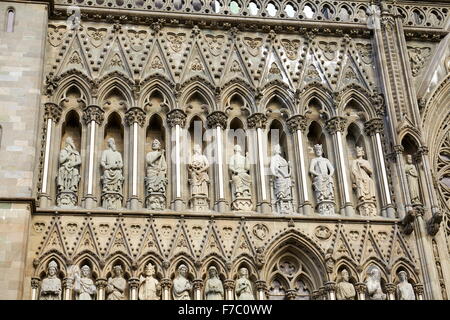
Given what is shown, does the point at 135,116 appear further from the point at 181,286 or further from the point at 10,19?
the point at 181,286

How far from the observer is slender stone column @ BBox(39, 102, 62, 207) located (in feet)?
49.8

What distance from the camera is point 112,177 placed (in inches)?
613

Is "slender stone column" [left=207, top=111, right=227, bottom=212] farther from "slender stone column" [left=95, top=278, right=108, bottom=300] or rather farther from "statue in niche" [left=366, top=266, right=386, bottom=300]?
"statue in niche" [left=366, top=266, right=386, bottom=300]

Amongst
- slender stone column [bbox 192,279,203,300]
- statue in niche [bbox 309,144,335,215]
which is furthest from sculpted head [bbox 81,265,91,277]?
statue in niche [bbox 309,144,335,215]

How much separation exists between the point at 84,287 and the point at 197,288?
199 centimetres

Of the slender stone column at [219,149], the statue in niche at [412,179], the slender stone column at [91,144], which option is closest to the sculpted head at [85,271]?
the slender stone column at [91,144]

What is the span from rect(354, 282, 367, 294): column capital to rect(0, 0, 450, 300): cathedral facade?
2 centimetres

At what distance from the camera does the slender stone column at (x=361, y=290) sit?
593 inches

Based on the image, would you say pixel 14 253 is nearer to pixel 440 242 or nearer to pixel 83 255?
pixel 83 255

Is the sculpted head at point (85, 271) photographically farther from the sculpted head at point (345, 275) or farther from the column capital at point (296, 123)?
the column capital at point (296, 123)

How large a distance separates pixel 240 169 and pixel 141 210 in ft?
7.13

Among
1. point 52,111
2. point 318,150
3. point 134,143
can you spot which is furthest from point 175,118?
point 318,150

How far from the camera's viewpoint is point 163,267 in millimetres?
14719

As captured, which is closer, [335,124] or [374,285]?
[374,285]
